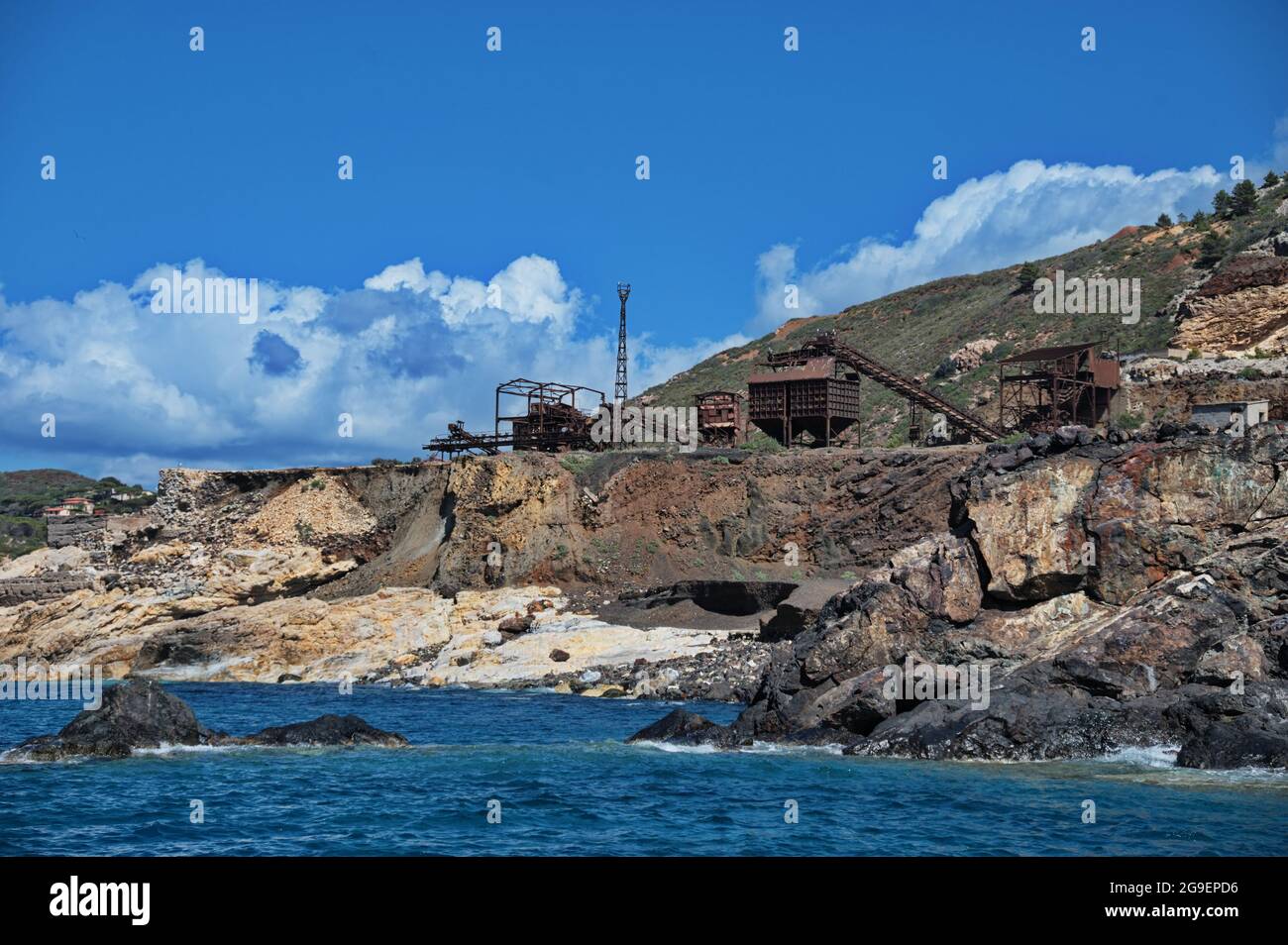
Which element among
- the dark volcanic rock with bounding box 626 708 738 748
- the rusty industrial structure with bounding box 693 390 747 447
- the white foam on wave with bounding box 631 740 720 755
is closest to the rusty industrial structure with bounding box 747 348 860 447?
the rusty industrial structure with bounding box 693 390 747 447

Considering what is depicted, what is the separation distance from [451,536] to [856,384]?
20.6 meters

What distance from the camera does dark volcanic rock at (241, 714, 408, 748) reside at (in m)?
24.7

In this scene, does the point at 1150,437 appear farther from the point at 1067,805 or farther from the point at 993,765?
the point at 1067,805

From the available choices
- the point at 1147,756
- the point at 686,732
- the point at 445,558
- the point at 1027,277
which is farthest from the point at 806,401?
the point at 1027,277

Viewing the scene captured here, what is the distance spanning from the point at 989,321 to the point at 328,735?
7166 cm

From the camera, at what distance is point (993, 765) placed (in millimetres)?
21500

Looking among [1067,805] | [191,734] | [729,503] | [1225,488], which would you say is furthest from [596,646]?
[1067,805]

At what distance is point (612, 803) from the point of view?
1900 centimetres

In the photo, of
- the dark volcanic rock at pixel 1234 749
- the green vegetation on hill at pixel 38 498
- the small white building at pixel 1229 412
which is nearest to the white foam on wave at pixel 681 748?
the dark volcanic rock at pixel 1234 749

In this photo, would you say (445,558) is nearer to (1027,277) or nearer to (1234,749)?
(1234,749)

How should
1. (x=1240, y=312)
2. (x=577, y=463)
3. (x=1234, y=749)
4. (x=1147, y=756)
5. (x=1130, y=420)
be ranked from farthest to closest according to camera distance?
(x=1240, y=312), (x=577, y=463), (x=1130, y=420), (x=1147, y=756), (x=1234, y=749)

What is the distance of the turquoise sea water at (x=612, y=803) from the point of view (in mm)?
→ 15711

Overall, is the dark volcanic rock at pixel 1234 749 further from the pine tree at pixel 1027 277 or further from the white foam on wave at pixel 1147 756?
the pine tree at pixel 1027 277

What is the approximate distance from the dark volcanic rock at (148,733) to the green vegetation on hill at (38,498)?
55.9 m
